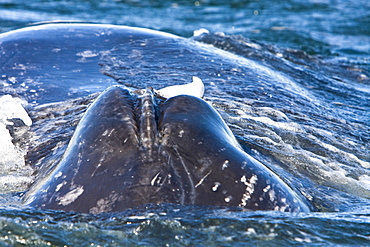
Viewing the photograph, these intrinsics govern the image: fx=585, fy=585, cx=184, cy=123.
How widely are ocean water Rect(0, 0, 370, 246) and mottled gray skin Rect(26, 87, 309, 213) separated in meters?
0.08

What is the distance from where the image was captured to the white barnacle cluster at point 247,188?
Answer: 3336 mm

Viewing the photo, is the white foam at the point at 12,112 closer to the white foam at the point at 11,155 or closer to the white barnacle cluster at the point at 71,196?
the white foam at the point at 11,155

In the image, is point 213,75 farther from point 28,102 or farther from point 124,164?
point 124,164

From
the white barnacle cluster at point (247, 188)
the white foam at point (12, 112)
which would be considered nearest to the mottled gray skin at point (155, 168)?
the white barnacle cluster at point (247, 188)

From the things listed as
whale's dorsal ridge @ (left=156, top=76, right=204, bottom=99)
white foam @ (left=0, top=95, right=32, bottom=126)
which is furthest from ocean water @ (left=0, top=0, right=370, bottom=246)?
whale's dorsal ridge @ (left=156, top=76, right=204, bottom=99)

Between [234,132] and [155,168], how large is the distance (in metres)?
1.62

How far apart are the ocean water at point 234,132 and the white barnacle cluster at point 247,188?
0.07 m

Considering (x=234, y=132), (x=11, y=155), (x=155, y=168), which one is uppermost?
(x=155, y=168)

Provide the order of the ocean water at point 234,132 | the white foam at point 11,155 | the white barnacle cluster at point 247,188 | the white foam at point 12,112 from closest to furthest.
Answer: the ocean water at point 234,132 → the white barnacle cluster at point 247,188 → the white foam at point 11,155 → the white foam at point 12,112

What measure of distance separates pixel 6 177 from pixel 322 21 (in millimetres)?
12169

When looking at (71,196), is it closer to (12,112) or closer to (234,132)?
(234,132)

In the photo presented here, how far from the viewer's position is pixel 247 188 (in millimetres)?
3373

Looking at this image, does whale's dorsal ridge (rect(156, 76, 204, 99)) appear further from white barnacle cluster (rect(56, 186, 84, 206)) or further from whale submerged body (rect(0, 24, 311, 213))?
white barnacle cluster (rect(56, 186, 84, 206))

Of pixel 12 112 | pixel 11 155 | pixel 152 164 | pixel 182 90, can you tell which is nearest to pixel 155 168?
pixel 152 164
